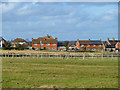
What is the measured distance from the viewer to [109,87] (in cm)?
1802

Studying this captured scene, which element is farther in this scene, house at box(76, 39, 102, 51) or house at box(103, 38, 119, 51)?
house at box(76, 39, 102, 51)

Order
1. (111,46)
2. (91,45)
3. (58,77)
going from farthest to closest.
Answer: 1. (111,46)
2. (91,45)
3. (58,77)

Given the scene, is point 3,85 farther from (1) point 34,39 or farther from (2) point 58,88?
(1) point 34,39

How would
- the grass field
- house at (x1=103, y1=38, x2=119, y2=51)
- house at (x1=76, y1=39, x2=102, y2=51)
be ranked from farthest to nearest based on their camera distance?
house at (x1=76, y1=39, x2=102, y2=51) < house at (x1=103, y1=38, x2=119, y2=51) < the grass field

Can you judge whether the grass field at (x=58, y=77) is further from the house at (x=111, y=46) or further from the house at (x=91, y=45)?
the house at (x=111, y=46)

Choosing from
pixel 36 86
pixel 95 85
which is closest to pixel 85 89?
pixel 95 85

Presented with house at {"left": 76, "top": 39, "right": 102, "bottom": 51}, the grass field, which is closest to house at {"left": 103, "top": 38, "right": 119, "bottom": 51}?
house at {"left": 76, "top": 39, "right": 102, "bottom": 51}

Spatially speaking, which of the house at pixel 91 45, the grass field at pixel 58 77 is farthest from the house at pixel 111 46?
the grass field at pixel 58 77

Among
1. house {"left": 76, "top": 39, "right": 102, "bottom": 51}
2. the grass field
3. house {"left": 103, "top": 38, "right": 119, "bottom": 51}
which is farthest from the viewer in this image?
house {"left": 76, "top": 39, "right": 102, "bottom": 51}

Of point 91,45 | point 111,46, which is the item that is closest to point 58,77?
point 91,45

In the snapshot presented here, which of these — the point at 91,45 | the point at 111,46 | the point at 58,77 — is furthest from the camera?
the point at 111,46

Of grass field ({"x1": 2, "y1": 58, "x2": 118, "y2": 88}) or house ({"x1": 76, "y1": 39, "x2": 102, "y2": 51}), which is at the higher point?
house ({"x1": 76, "y1": 39, "x2": 102, "y2": 51})

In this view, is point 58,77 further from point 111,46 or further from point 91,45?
point 111,46

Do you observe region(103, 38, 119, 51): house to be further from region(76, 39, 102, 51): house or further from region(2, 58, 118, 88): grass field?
region(2, 58, 118, 88): grass field
